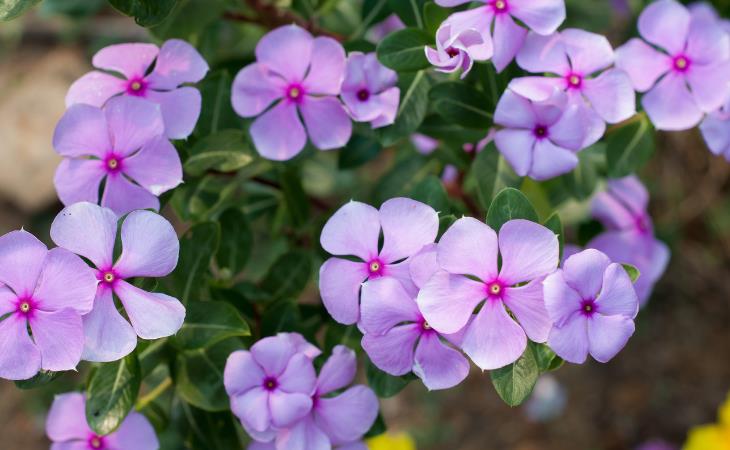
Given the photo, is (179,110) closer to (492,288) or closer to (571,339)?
(492,288)

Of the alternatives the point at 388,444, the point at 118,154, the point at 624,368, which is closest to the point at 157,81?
the point at 118,154

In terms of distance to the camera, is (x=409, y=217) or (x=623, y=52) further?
(x=623, y=52)

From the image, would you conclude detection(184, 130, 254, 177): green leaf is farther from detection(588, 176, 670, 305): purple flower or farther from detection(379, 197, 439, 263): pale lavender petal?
detection(588, 176, 670, 305): purple flower

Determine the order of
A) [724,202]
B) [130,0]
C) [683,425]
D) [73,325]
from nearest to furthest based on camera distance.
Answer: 1. [73,325]
2. [130,0]
3. [683,425]
4. [724,202]

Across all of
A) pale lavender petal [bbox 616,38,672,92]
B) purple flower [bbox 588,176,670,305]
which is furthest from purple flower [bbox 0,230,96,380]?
purple flower [bbox 588,176,670,305]

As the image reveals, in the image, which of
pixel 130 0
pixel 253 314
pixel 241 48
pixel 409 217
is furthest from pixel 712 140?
pixel 241 48

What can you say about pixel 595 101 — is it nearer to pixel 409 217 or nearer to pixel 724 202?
pixel 409 217
